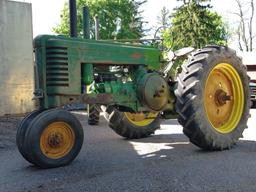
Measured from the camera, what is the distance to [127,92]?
7.95m

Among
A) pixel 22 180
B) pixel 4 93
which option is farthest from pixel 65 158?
pixel 4 93

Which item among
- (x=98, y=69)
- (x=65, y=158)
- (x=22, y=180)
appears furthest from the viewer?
(x=98, y=69)

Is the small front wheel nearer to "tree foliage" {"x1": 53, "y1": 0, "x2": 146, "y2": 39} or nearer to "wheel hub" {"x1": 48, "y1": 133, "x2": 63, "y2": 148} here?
"wheel hub" {"x1": 48, "y1": 133, "x2": 63, "y2": 148}

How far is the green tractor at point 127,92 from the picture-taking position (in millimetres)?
6680

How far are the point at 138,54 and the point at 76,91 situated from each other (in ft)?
5.12

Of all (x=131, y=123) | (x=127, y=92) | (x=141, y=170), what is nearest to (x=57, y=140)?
(x=141, y=170)

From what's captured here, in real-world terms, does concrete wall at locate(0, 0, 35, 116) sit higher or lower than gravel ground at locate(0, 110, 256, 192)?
higher

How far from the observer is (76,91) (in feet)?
23.6

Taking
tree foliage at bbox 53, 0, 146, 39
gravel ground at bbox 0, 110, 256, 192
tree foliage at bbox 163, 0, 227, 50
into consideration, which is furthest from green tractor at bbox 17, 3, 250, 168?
tree foliage at bbox 53, 0, 146, 39

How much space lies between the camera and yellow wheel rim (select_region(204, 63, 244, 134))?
8289mm

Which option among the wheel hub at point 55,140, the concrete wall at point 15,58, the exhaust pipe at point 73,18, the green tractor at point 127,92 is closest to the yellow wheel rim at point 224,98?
the green tractor at point 127,92

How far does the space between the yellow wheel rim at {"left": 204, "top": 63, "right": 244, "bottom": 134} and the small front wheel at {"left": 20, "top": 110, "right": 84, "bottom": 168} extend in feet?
7.88

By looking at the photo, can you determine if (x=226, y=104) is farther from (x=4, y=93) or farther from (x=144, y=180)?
(x=4, y=93)

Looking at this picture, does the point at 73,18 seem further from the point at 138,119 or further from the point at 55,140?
the point at 55,140
